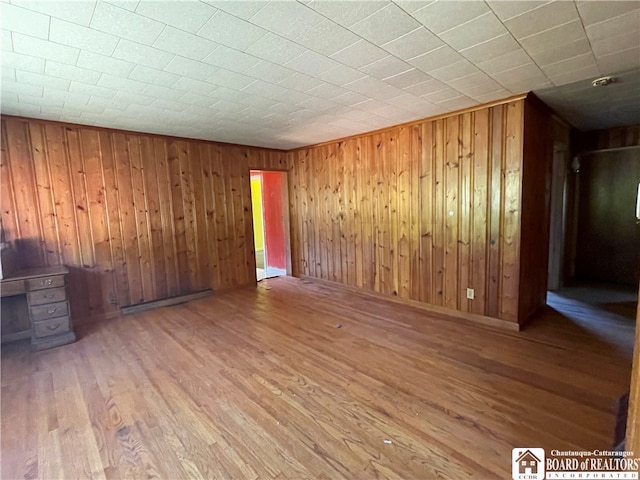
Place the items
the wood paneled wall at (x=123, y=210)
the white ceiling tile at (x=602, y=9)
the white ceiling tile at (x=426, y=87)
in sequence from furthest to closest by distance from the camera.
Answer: the wood paneled wall at (x=123, y=210)
the white ceiling tile at (x=426, y=87)
the white ceiling tile at (x=602, y=9)

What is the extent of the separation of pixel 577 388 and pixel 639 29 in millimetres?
2373

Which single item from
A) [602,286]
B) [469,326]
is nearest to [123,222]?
[469,326]

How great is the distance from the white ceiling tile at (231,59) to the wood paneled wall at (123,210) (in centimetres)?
257

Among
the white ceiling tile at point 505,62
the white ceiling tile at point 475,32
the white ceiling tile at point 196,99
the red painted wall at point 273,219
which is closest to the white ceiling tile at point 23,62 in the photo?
the white ceiling tile at point 196,99

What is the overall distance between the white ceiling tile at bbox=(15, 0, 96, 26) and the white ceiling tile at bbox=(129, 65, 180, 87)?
587 millimetres

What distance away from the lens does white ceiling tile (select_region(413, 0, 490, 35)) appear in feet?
5.08

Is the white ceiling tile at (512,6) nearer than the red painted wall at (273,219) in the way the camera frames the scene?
Yes

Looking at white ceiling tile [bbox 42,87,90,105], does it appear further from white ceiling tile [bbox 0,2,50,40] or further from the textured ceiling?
white ceiling tile [bbox 0,2,50,40]

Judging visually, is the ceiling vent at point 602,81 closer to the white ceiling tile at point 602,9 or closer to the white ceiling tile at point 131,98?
the white ceiling tile at point 602,9

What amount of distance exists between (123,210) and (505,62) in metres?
4.46

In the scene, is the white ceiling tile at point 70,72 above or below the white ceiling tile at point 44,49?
above

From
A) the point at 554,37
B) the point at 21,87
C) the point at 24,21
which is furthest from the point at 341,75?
the point at 21,87

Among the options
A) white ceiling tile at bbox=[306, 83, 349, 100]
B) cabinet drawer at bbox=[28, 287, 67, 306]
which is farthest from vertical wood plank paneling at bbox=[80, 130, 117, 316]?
white ceiling tile at bbox=[306, 83, 349, 100]

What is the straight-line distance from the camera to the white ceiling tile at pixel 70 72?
83.7 inches
